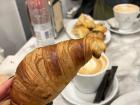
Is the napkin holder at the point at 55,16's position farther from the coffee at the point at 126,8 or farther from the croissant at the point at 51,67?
the croissant at the point at 51,67

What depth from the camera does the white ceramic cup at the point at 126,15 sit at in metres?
0.78

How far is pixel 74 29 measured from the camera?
824 mm

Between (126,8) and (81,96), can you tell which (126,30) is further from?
(81,96)

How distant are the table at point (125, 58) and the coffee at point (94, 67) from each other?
75 millimetres

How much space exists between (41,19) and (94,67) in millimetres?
286

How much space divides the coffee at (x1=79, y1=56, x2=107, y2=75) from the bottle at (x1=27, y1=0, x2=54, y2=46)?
25cm

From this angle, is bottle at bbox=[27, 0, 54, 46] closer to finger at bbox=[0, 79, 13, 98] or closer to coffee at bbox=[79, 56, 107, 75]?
coffee at bbox=[79, 56, 107, 75]

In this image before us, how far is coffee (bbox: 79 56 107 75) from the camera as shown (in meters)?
0.56

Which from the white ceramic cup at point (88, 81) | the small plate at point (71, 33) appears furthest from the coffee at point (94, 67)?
the small plate at point (71, 33)

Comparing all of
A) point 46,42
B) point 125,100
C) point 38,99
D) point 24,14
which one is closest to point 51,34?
point 46,42

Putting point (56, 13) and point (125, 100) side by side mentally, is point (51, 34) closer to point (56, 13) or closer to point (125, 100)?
point (56, 13)

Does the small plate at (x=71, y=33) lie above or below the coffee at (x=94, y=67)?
below

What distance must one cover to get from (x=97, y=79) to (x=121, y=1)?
1.84 ft

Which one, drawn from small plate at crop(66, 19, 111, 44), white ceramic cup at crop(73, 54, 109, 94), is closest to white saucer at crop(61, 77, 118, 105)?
white ceramic cup at crop(73, 54, 109, 94)
